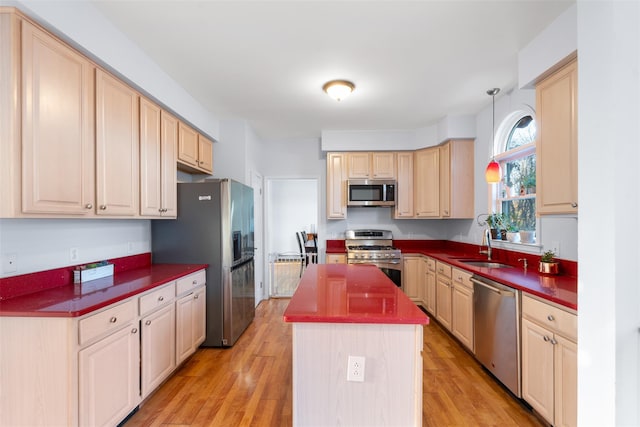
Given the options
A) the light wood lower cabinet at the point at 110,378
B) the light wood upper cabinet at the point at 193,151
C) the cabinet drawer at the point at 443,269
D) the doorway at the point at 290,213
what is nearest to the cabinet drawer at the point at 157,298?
the light wood lower cabinet at the point at 110,378

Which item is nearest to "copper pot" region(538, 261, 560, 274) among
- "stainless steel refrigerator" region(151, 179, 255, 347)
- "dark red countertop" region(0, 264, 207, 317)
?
"stainless steel refrigerator" region(151, 179, 255, 347)

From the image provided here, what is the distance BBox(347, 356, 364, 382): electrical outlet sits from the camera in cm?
140

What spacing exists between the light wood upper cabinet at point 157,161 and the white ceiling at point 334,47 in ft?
1.43

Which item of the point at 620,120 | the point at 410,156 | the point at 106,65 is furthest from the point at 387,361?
the point at 410,156

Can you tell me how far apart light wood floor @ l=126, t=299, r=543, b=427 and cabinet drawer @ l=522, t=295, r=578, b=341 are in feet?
2.33

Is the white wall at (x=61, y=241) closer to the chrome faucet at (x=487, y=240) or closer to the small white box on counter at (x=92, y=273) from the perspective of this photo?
the small white box on counter at (x=92, y=273)

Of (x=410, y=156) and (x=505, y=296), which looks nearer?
(x=505, y=296)

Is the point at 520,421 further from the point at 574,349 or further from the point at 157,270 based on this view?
the point at 157,270

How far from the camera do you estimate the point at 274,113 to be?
3551 millimetres

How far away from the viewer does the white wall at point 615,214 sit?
0.98 meters

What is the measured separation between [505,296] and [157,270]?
2921mm

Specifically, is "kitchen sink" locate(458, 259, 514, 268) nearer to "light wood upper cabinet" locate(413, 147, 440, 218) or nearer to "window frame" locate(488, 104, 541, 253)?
"window frame" locate(488, 104, 541, 253)

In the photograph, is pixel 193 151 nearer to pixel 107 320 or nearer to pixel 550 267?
pixel 107 320

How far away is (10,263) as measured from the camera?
1.61 meters
